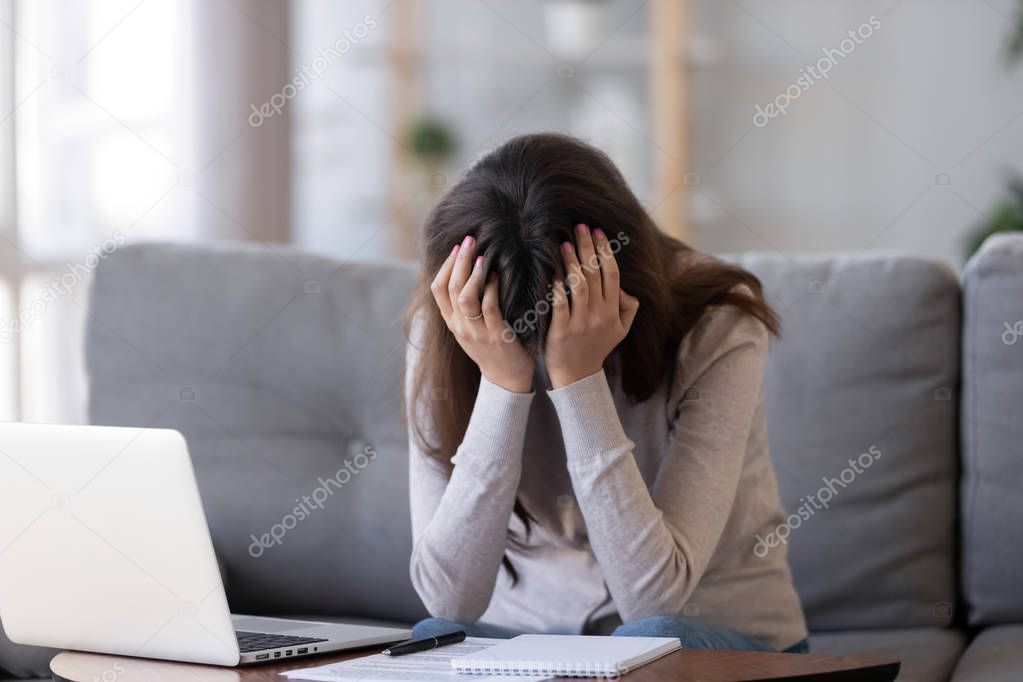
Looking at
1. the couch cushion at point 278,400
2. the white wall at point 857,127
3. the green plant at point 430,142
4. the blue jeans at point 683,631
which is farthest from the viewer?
the green plant at point 430,142

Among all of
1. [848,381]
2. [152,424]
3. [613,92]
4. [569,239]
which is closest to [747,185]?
[613,92]

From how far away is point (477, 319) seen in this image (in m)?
1.17

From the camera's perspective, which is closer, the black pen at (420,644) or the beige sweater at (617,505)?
the black pen at (420,644)

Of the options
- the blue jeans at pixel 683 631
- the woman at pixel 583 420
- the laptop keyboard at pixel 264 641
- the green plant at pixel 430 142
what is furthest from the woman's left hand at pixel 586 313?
the green plant at pixel 430 142

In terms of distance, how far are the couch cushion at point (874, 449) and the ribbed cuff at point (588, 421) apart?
1.52ft

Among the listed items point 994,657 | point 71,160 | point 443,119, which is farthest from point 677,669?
point 443,119

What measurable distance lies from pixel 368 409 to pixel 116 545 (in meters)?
0.82

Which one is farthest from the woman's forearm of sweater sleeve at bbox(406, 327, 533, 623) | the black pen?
the black pen

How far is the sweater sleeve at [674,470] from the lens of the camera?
3.82ft

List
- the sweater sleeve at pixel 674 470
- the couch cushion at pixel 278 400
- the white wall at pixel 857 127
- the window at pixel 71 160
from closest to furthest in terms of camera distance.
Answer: the sweater sleeve at pixel 674 470 < the couch cushion at pixel 278 400 < the window at pixel 71 160 < the white wall at pixel 857 127

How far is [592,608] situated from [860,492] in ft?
1.53

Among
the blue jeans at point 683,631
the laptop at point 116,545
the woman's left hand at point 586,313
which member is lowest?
the blue jeans at point 683,631

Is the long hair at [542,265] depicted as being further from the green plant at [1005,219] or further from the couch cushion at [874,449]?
the green plant at [1005,219]

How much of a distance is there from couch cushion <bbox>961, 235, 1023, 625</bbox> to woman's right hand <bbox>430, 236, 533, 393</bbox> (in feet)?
2.21
